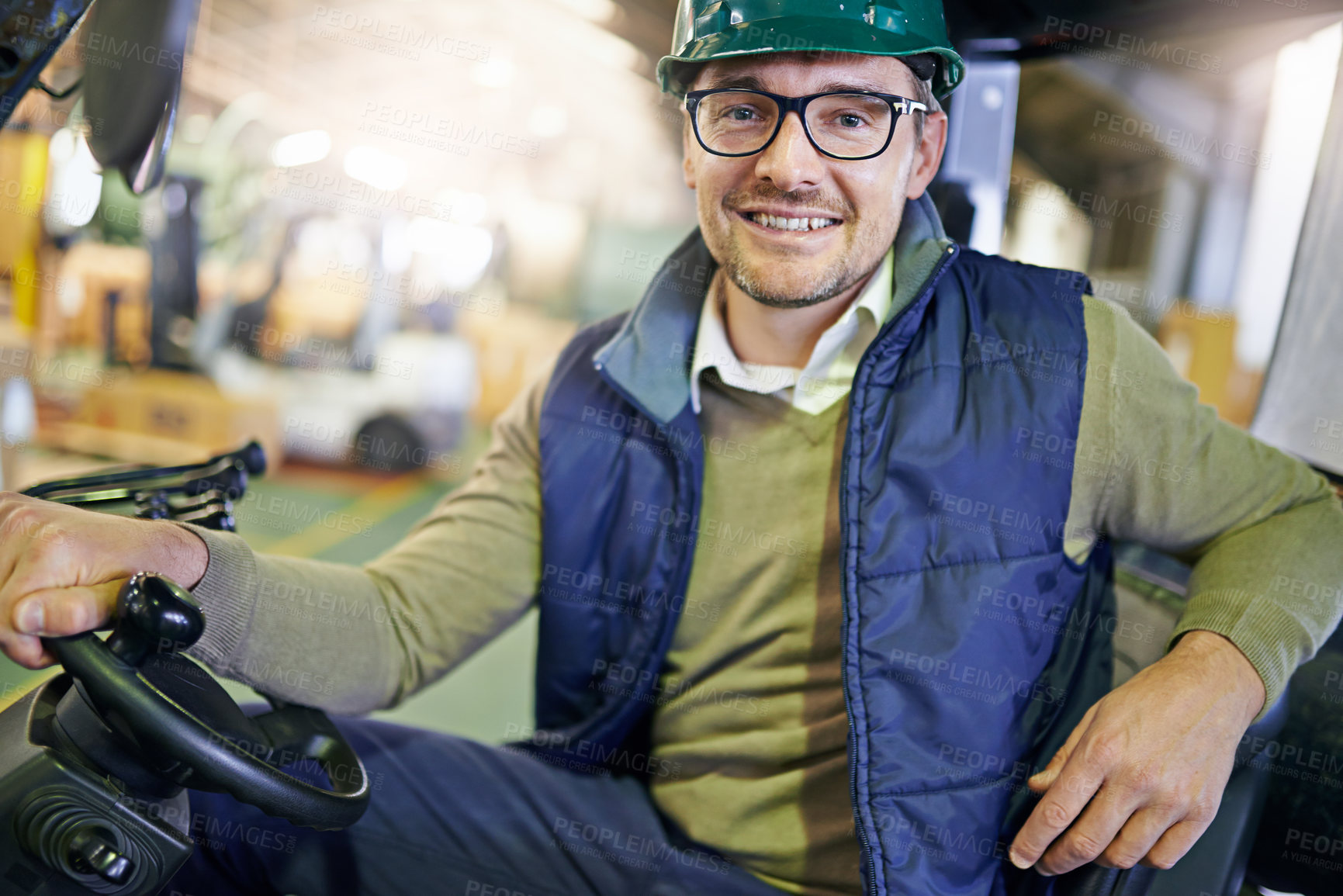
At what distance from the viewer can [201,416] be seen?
19.3ft

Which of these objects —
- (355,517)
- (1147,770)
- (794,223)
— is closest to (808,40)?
(794,223)

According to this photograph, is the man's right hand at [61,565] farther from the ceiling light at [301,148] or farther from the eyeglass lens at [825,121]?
the ceiling light at [301,148]

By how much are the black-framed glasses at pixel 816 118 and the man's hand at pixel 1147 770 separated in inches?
34.0

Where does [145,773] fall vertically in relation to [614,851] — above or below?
above

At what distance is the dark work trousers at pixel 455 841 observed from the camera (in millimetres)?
1415

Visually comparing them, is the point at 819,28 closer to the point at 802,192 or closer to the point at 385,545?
the point at 802,192

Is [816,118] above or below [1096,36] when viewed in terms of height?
below

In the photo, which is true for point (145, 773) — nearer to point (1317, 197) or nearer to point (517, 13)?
point (1317, 197)

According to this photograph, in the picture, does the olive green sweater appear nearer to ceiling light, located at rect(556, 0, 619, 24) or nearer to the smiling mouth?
the smiling mouth

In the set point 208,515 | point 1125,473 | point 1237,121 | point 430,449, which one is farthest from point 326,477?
point 1237,121

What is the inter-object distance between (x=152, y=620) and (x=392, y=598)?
61cm

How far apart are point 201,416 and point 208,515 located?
5089mm

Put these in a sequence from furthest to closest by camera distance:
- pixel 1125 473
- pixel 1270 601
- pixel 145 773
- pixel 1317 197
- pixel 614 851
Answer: pixel 1317 197 < pixel 614 851 < pixel 1125 473 < pixel 1270 601 < pixel 145 773

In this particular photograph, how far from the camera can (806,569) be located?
1466 millimetres
